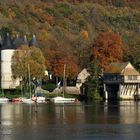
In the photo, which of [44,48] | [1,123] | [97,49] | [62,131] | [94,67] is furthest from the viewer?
[44,48]

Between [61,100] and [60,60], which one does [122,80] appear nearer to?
[60,60]

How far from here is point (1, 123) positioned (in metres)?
68.3

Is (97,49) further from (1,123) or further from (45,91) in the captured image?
(1,123)

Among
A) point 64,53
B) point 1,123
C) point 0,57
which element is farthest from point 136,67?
point 1,123

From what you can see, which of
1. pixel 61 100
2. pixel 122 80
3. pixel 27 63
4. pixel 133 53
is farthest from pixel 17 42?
pixel 61 100

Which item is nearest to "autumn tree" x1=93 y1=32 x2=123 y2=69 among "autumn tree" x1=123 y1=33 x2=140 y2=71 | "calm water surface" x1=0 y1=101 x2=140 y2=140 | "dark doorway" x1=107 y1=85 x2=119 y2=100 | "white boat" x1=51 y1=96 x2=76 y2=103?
"autumn tree" x1=123 y1=33 x2=140 y2=71

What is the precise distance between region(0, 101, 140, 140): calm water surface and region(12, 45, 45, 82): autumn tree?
4288 cm

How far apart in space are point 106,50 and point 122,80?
23.8ft

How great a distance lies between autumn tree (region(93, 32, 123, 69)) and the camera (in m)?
134

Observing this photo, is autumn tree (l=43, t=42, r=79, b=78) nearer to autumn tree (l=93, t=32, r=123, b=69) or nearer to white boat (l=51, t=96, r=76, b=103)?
autumn tree (l=93, t=32, r=123, b=69)

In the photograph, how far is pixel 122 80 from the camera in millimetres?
130750

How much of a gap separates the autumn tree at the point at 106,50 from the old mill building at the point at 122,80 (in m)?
2.29

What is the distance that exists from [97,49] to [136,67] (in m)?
8.34

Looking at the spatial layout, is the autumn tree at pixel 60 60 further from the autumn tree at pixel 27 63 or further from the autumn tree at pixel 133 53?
the autumn tree at pixel 133 53
